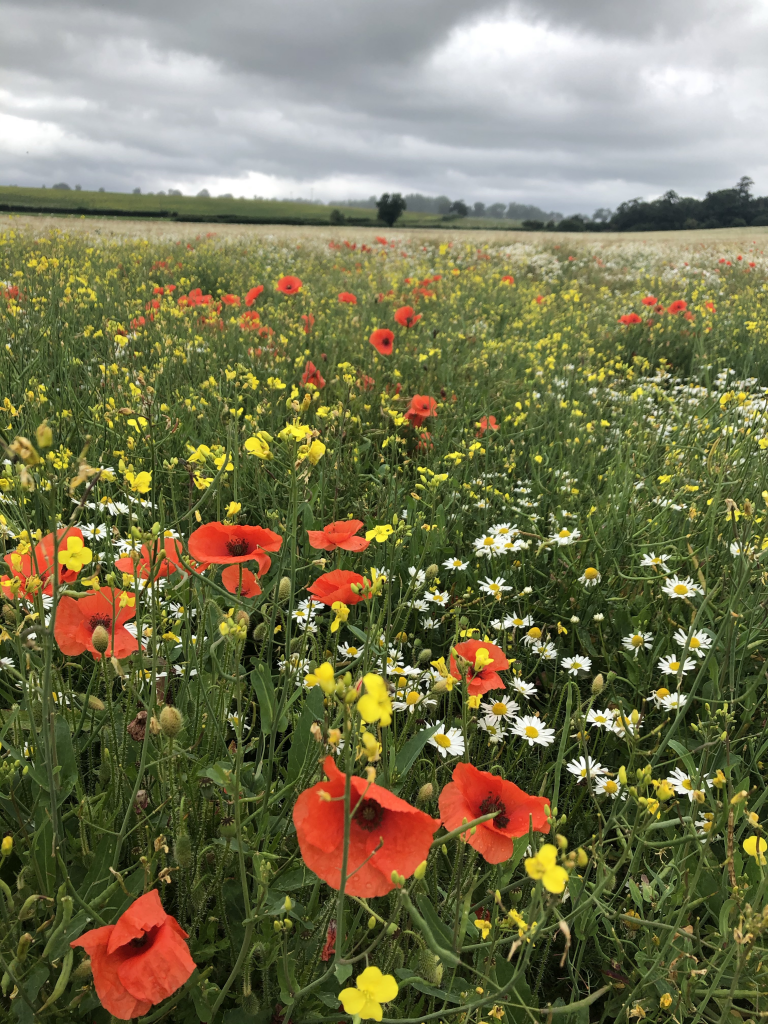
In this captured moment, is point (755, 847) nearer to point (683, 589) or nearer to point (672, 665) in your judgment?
point (672, 665)

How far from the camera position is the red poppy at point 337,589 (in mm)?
1477

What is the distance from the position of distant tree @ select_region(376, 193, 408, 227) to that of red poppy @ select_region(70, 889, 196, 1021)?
153ft

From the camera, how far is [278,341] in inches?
194

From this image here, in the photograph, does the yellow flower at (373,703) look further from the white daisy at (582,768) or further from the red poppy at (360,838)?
the white daisy at (582,768)

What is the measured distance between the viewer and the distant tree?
1688 inches

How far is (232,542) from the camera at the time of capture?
1.43 metres

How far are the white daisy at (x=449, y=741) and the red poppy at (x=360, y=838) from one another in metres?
0.46

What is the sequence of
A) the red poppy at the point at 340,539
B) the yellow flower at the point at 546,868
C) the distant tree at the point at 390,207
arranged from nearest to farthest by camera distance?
the yellow flower at the point at 546,868 → the red poppy at the point at 340,539 → the distant tree at the point at 390,207

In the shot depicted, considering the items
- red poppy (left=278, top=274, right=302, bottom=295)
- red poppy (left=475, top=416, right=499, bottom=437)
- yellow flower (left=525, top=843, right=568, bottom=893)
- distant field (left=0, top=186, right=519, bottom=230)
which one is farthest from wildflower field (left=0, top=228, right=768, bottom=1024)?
distant field (left=0, top=186, right=519, bottom=230)

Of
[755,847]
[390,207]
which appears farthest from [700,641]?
[390,207]

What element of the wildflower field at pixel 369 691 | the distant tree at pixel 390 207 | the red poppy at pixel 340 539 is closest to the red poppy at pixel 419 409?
the wildflower field at pixel 369 691

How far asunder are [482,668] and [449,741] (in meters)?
0.20

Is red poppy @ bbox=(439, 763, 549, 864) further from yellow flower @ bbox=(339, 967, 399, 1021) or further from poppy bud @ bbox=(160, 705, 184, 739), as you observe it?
poppy bud @ bbox=(160, 705, 184, 739)

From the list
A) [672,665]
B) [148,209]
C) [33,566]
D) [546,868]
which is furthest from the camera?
[148,209]
